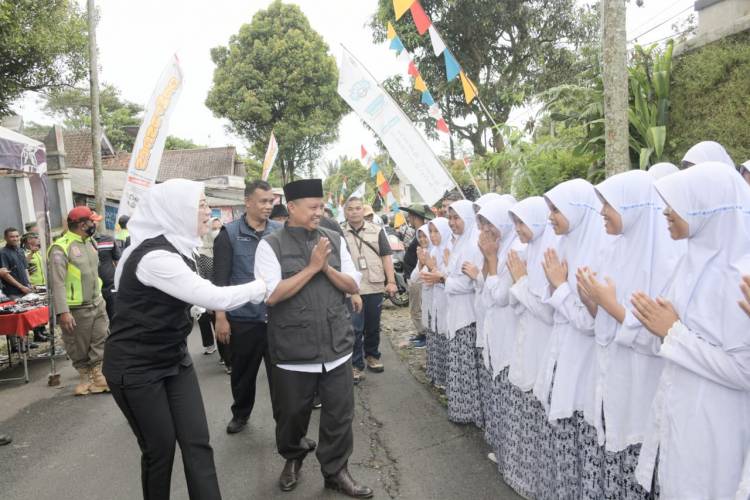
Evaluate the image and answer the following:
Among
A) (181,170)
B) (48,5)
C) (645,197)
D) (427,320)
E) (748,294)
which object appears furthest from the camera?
(181,170)

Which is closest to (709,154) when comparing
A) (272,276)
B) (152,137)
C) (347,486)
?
(272,276)

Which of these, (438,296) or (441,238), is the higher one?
(441,238)

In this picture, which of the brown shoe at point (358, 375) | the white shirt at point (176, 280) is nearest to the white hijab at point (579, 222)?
the white shirt at point (176, 280)

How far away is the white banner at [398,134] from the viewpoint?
17.6 feet

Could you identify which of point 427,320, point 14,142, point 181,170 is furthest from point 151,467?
point 181,170

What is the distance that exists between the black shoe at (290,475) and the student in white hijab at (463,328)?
1484 mm

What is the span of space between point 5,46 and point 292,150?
57.9ft

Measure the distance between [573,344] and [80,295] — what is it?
5230 mm

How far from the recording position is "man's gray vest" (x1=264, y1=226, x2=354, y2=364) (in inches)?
132

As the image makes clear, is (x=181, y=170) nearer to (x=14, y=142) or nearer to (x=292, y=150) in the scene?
(x=292, y=150)

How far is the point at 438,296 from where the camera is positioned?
17.3 ft

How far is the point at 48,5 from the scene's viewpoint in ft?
36.4

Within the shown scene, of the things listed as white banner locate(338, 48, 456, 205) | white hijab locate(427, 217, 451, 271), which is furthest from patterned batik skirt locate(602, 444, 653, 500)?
white banner locate(338, 48, 456, 205)

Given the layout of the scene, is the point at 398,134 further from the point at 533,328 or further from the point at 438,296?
the point at 533,328
